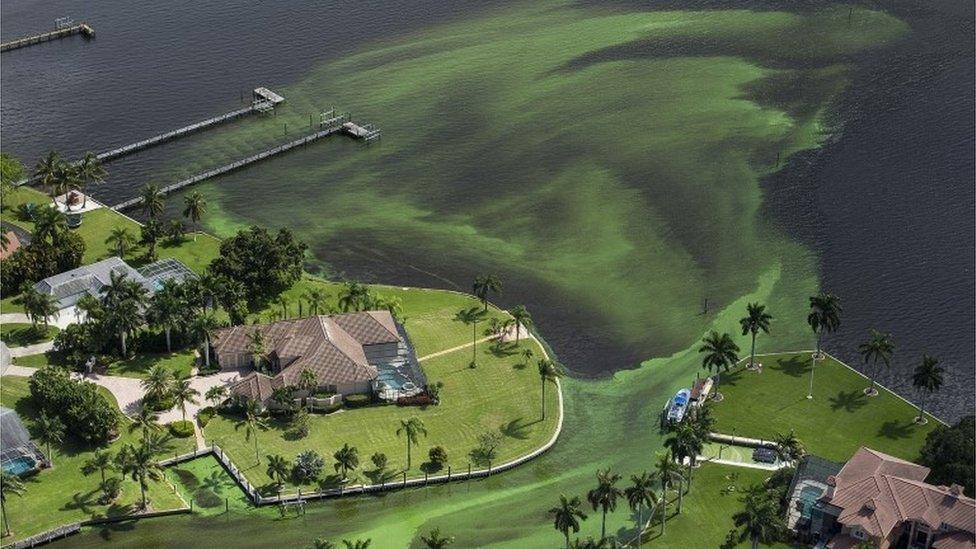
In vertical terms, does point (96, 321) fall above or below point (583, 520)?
above

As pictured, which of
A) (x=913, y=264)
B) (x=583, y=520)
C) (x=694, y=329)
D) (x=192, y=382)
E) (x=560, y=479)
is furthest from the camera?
(x=913, y=264)

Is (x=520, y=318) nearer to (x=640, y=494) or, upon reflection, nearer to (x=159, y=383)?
(x=640, y=494)

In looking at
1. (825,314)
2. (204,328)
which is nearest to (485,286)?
(204,328)

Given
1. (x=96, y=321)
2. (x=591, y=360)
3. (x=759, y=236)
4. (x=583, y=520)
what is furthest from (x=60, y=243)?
(x=759, y=236)

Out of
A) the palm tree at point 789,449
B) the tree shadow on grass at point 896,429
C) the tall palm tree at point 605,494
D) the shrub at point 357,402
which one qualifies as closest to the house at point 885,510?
the palm tree at point 789,449

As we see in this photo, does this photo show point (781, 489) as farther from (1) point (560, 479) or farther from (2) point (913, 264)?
(2) point (913, 264)

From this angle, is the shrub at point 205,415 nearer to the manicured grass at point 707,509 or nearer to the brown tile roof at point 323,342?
the brown tile roof at point 323,342
